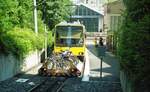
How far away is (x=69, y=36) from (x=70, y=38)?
7.8 inches

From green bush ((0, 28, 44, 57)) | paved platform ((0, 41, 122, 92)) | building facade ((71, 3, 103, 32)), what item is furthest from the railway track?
building facade ((71, 3, 103, 32))

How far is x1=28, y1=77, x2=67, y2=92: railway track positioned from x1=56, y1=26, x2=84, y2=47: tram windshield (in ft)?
34.8

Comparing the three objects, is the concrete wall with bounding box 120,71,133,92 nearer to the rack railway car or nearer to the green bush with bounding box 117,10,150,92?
the green bush with bounding box 117,10,150,92

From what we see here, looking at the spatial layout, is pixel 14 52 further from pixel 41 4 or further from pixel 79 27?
pixel 41 4

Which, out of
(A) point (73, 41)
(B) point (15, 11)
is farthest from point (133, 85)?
(A) point (73, 41)

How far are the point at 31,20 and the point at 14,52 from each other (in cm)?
1348

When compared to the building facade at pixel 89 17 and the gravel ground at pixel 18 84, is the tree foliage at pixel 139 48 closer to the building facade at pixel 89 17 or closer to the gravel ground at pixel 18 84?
the gravel ground at pixel 18 84

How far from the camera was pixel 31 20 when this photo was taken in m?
41.8

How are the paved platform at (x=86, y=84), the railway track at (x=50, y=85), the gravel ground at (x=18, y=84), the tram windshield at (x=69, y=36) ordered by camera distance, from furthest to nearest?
the tram windshield at (x=69, y=36), the paved platform at (x=86, y=84), the railway track at (x=50, y=85), the gravel ground at (x=18, y=84)

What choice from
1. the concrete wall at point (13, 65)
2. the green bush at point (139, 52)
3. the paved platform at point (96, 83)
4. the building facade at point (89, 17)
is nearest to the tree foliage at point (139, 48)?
the green bush at point (139, 52)

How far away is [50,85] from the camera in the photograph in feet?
79.2

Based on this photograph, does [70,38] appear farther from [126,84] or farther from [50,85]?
[126,84]

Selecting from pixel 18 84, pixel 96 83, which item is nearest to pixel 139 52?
pixel 18 84

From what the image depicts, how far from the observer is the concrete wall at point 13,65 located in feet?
84.0
